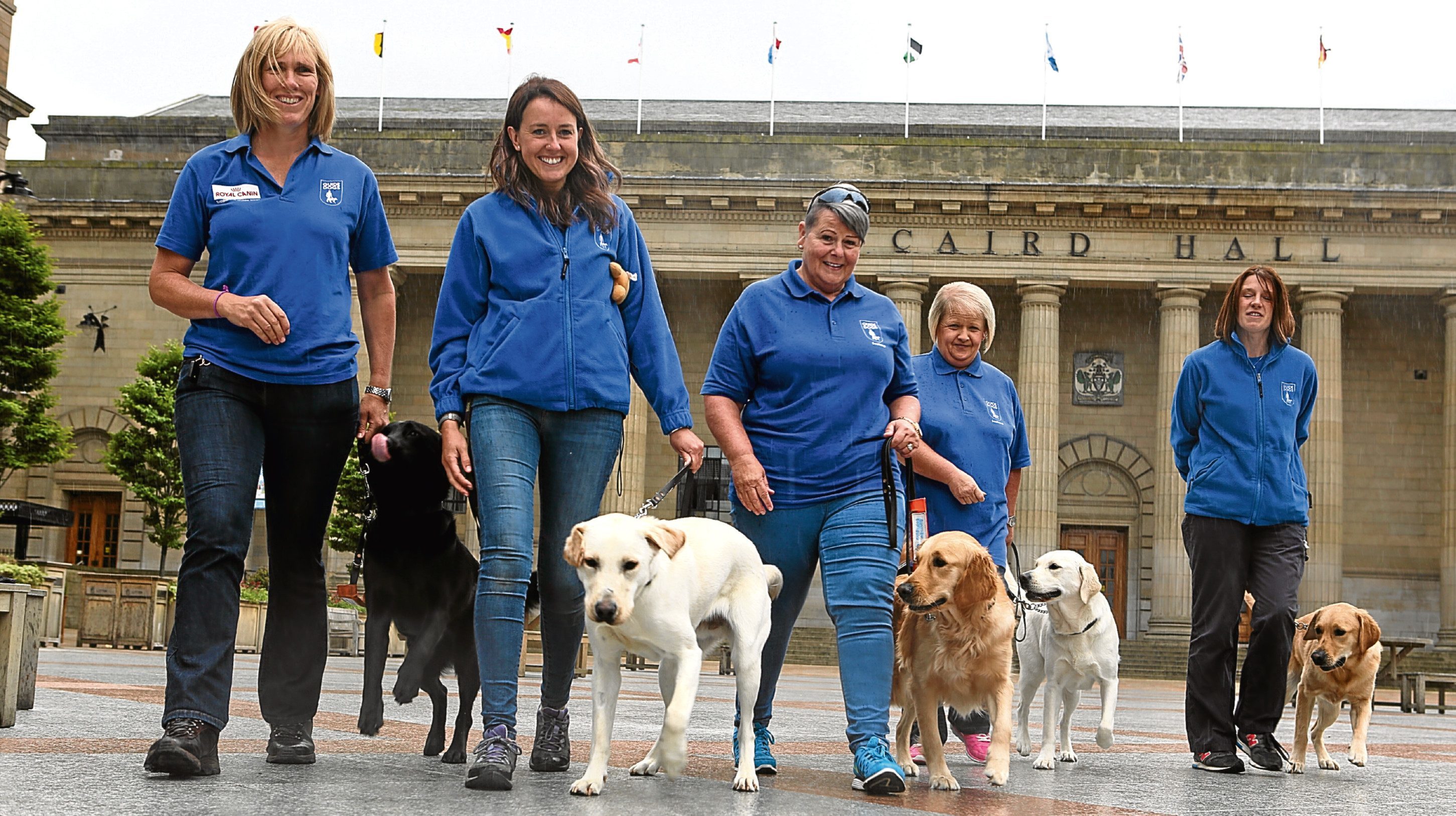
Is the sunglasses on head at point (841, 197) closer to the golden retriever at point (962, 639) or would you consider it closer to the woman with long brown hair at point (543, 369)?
the woman with long brown hair at point (543, 369)

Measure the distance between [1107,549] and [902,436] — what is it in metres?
36.2

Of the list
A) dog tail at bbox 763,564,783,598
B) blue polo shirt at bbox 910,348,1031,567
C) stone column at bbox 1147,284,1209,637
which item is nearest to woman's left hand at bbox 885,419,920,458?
dog tail at bbox 763,564,783,598

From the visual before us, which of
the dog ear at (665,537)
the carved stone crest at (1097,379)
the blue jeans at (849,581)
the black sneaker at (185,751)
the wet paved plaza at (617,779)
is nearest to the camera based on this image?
the wet paved plaza at (617,779)

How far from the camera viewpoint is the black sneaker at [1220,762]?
6.96m

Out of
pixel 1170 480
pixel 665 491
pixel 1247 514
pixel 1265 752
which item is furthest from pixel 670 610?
pixel 1170 480

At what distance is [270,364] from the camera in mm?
5141

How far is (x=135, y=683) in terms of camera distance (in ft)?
37.0

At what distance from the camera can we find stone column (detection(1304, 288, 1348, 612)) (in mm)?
35969

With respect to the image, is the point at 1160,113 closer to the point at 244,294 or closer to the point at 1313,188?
the point at 1313,188

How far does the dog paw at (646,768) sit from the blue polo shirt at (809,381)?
1091 mm

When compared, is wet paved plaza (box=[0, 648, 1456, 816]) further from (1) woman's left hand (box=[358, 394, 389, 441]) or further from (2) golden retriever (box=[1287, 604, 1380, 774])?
(1) woman's left hand (box=[358, 394, 389, 441])

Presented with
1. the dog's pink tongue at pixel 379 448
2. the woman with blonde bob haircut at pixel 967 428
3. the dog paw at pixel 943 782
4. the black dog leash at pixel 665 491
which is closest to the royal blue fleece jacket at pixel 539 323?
the black dog leash at pixel 665 491

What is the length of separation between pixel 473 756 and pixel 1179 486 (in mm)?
34454

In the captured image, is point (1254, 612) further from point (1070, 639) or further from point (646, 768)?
point (646, 768)
